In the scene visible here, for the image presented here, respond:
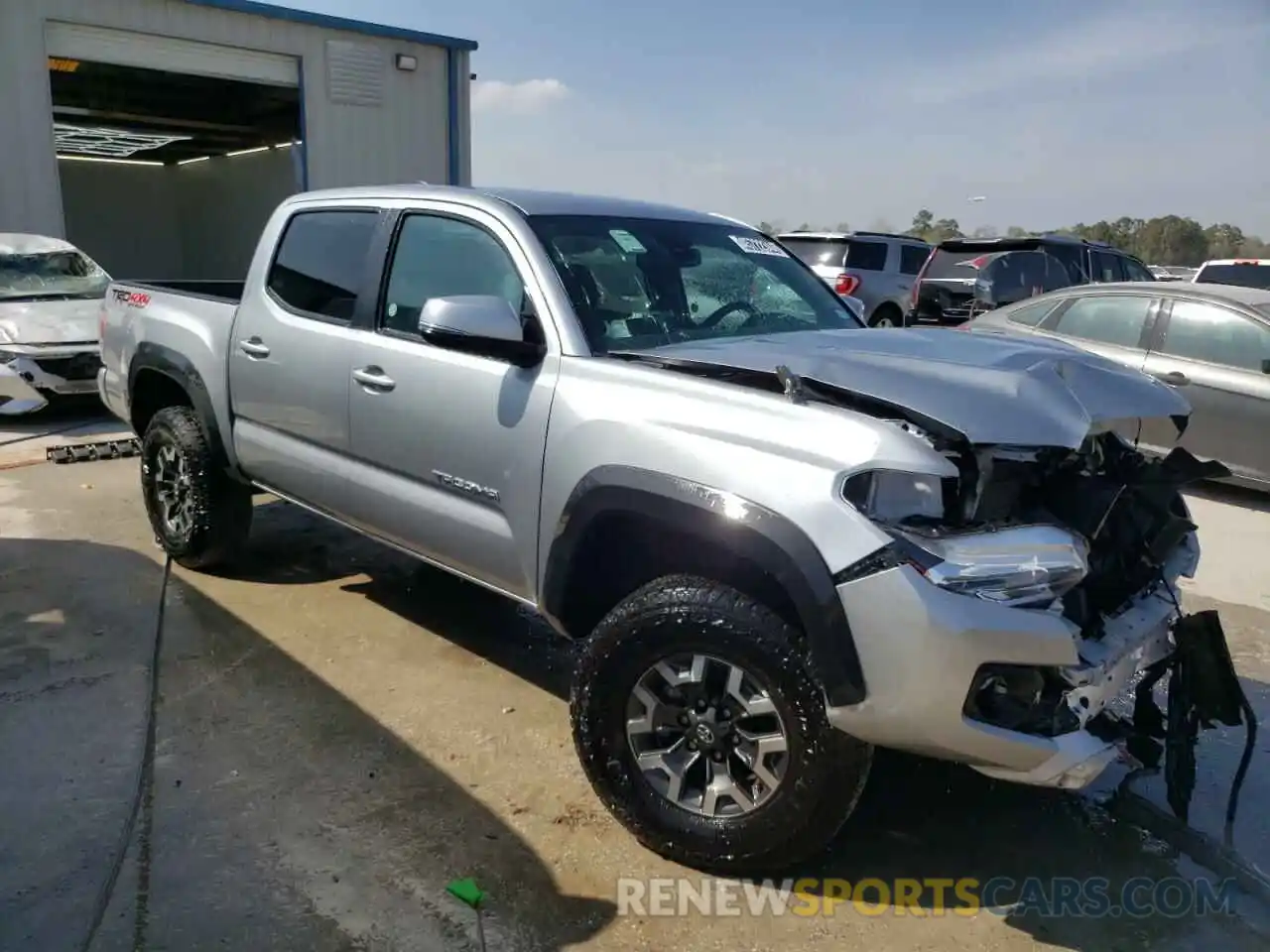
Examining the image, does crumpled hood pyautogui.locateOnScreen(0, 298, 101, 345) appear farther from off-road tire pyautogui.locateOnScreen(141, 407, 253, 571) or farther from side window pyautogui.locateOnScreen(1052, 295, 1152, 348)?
side window pyautogui.locateOnScreen(1052, 295, 1152, 348)

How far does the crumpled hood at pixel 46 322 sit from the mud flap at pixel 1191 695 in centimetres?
928

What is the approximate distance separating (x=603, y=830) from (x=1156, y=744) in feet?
5.45

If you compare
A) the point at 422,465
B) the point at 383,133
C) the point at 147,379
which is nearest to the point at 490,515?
the point at 422,465

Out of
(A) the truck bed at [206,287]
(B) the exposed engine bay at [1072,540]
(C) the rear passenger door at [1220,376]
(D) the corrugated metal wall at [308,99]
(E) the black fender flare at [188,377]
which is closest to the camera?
(B) the exposed engine bay at [1072,540]

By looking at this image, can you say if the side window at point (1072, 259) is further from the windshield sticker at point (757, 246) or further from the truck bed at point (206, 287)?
the truck bed at point (206, 287)

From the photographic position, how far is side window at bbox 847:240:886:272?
1521 centimetres

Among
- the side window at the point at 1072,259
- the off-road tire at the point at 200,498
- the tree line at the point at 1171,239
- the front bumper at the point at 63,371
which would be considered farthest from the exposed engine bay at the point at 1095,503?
the tree line at the point at 1171,239

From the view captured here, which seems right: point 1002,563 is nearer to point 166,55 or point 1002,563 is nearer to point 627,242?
point 627,242

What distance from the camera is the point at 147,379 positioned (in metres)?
5.43

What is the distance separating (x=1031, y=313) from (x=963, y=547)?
22.4 feet

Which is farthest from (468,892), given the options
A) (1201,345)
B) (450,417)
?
(1201,345)

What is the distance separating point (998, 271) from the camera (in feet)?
42.4

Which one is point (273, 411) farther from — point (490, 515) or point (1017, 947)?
point (1017, 947)

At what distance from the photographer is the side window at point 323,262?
4.12 m
